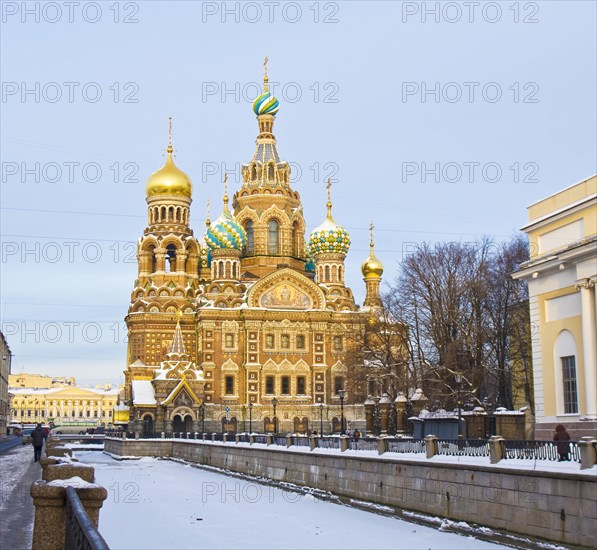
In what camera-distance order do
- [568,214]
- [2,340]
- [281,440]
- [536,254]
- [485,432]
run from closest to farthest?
[568,214], [536,254], [485,432], [281,440], [2,340]

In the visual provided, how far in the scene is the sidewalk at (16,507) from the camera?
13660 millimetres

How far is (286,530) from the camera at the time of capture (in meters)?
21.0

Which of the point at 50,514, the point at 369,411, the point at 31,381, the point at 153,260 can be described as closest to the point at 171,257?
the point at 153,260

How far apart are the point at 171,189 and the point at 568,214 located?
47205 millimetres

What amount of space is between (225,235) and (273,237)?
218 inches

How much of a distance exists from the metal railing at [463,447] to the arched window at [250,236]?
4867 cm

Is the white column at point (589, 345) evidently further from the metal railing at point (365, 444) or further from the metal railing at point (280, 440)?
the metal railing at point (280, 440)

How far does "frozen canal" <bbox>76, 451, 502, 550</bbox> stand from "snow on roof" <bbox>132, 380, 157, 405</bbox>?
2902 centimetres

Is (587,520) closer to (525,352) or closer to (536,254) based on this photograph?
(536,254)

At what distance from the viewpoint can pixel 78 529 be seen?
6590mm

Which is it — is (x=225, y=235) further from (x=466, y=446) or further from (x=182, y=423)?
(x=466, y=446)

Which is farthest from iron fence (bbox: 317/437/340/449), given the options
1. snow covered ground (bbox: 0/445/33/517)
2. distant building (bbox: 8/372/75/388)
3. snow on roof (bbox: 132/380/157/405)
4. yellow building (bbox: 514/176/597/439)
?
distant building (bbox: 8/372/75/388)

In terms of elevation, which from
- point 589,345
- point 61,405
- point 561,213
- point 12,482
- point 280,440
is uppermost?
point 561,213

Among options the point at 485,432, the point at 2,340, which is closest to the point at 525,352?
the point at 485,432
